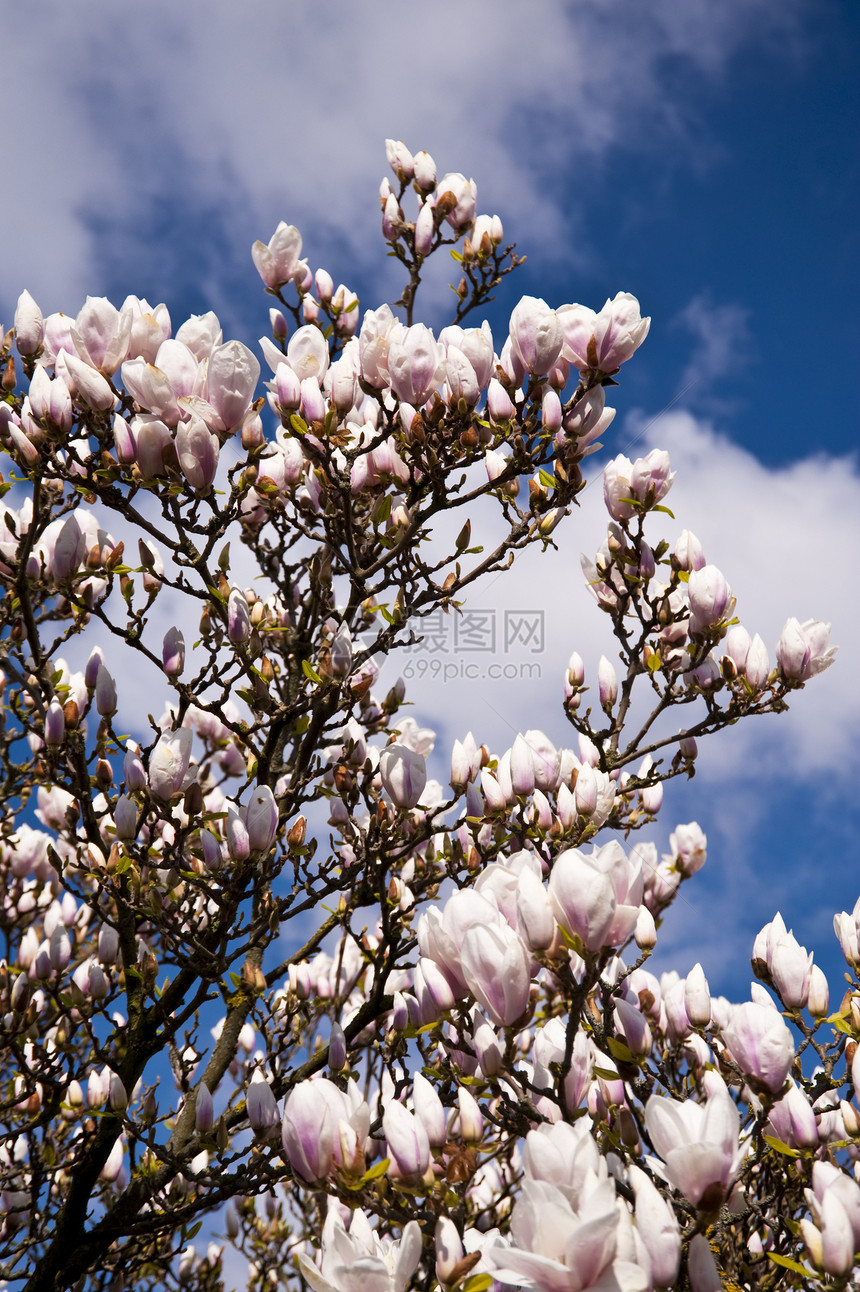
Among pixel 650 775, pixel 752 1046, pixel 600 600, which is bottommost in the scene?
pixel 752 1046

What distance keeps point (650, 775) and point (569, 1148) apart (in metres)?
2.80

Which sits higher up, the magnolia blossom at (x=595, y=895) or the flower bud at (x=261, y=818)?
the flower bud at (x=261, y=818)

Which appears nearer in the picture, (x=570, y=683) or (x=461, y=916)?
(x=461, y=916)

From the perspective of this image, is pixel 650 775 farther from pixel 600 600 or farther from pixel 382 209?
pixel 382 209

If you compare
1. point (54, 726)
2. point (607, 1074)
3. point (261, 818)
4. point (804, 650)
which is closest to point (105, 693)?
point (54, 726)

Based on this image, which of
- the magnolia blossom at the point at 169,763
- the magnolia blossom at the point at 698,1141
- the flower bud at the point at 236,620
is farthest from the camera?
the flower bud at the point at 236,620

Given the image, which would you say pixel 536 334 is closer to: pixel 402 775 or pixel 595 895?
pixel 402 775

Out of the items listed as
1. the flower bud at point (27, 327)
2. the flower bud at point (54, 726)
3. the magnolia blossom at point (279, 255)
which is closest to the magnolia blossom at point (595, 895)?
the flower bud at point (54, 726)

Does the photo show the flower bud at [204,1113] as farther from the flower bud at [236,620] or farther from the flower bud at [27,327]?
the flower bud at [27,327]

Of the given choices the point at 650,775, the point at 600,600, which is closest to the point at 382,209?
the point at 600,600

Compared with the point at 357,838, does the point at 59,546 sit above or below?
above

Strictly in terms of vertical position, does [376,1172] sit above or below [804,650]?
below

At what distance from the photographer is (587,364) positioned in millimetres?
3225

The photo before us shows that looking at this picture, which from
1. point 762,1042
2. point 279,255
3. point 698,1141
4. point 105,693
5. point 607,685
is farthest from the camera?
point 279,255
